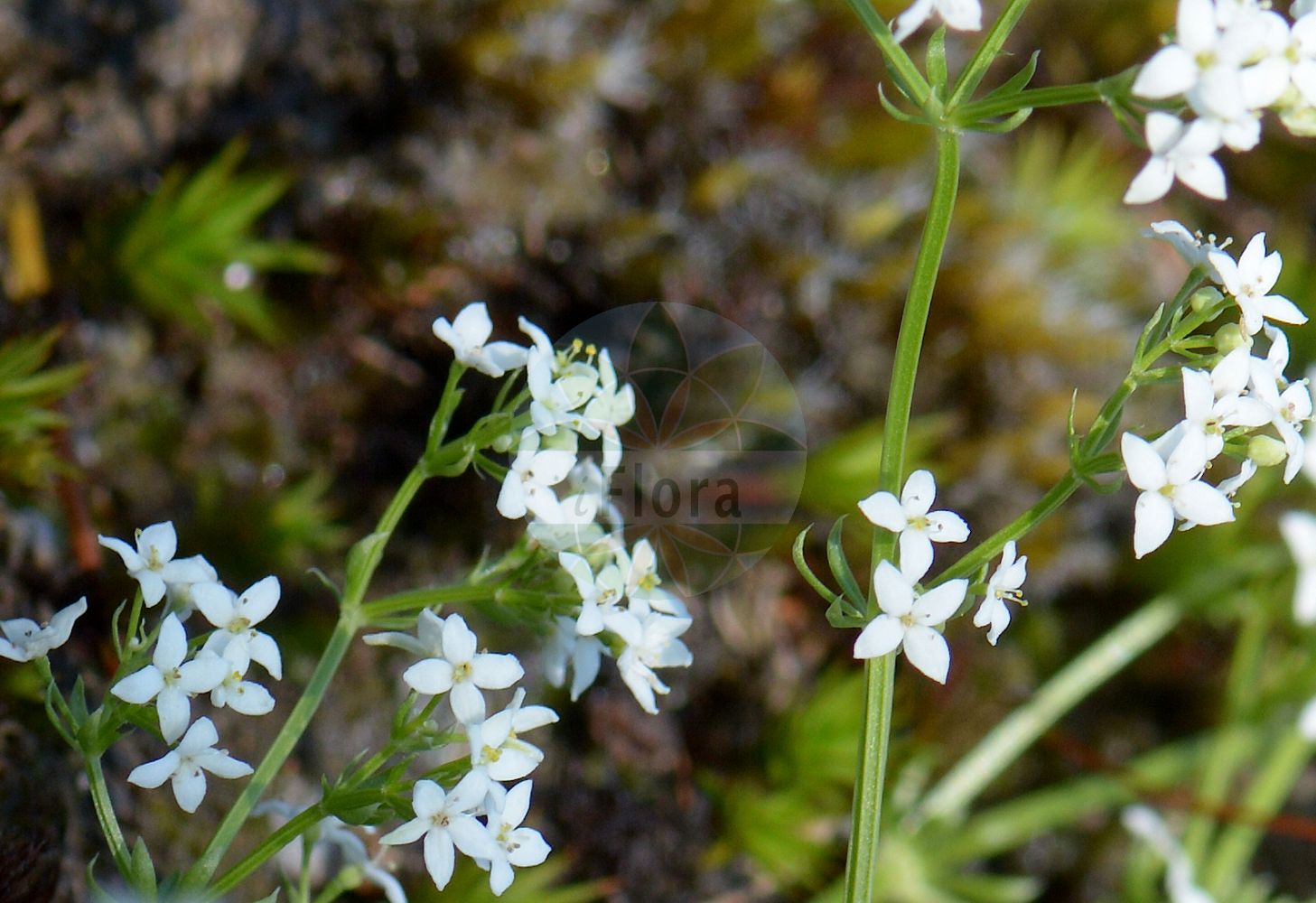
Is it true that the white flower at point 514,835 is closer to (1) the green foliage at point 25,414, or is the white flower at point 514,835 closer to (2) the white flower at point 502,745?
(2) the white flower at point 502,745

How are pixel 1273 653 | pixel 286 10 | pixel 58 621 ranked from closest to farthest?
pixel 58 621 < pixel 286 10 < pixel 1273 653

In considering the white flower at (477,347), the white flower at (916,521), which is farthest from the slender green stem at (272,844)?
the white flower at (916,521)

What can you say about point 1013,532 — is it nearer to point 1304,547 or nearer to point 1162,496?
point 1162,496

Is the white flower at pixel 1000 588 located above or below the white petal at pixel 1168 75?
below

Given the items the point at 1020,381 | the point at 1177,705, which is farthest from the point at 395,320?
the point at 1177,705

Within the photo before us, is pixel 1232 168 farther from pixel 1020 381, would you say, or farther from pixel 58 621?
pixel 58 621

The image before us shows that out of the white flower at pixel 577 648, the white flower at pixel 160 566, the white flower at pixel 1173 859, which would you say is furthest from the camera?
the white flower at pixel 1173 859

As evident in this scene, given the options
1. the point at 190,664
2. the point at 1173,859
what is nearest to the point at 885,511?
the point at 190,664
